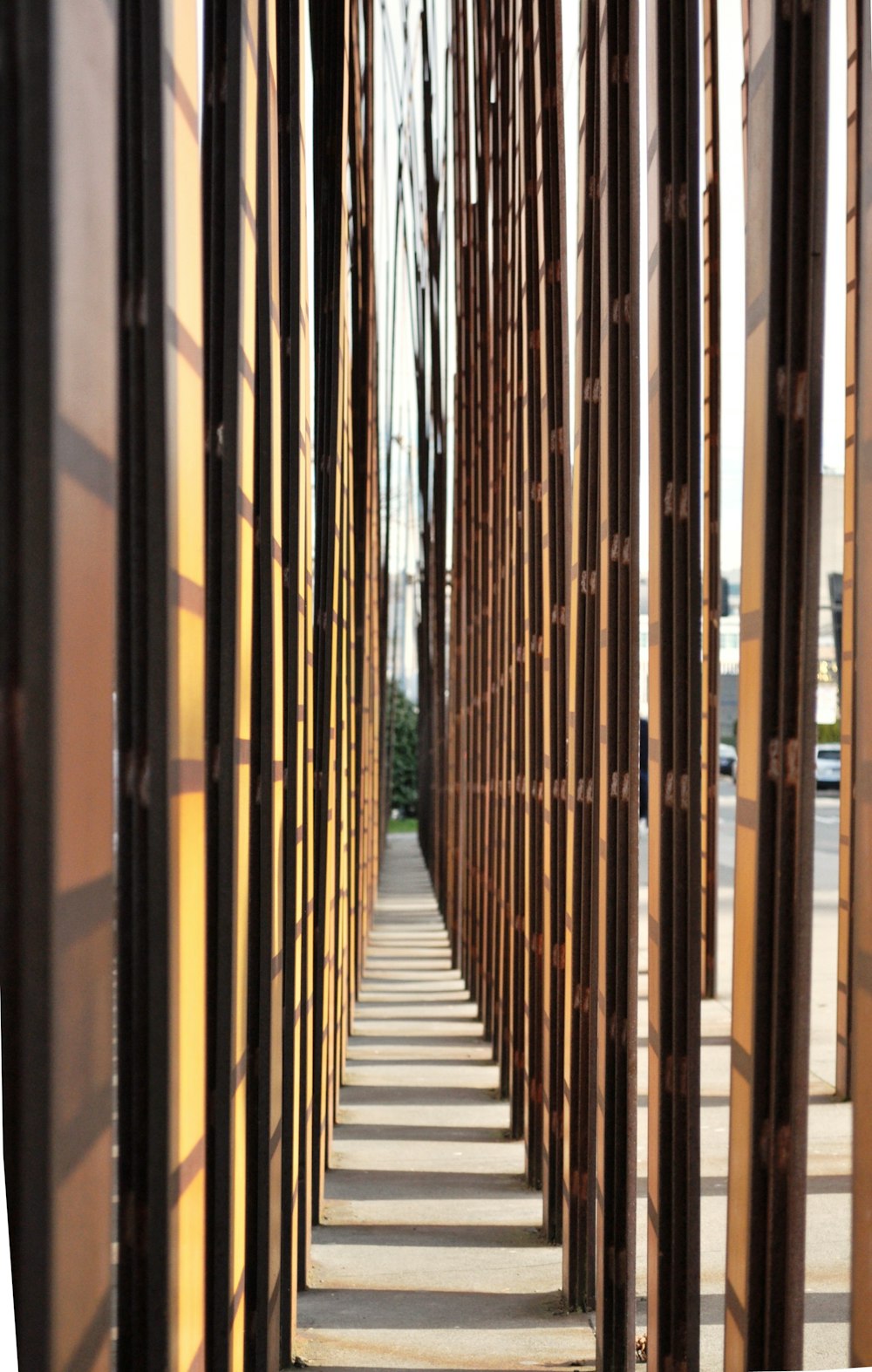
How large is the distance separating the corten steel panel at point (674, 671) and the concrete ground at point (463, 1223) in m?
0.65

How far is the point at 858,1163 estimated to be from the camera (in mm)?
1808

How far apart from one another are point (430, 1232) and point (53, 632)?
12.1ft

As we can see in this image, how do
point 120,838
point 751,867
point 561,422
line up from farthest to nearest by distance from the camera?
point 561,422 < point 751,867 < point 120,838

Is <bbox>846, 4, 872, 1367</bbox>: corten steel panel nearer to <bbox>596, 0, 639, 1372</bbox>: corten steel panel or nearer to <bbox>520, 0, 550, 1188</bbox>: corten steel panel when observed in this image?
<bbox>596, 0, 639, 1372</bbox>: corten steel panel

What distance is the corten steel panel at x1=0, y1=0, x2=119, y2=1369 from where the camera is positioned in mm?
1207

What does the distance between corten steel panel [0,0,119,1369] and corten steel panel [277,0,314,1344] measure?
1.84 meters

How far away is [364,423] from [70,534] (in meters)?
6.81

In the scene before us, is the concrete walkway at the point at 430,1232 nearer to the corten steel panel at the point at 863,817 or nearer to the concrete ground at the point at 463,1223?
the concrete ground at the point at 463,1223

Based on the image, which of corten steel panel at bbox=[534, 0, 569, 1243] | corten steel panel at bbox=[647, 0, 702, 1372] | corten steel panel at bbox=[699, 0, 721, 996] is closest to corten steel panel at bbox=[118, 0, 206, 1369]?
corten steel panel at bbox=[647, 0, 702, 1372]

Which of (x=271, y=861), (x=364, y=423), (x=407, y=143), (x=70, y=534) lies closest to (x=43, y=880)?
(x=70, y=534)

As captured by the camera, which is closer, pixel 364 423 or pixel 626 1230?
pixel 626 1230

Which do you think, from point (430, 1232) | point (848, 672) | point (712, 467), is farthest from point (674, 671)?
point (712, 467)

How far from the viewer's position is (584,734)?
12.0ft

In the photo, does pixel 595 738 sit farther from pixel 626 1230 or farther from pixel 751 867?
pixel 751 867
